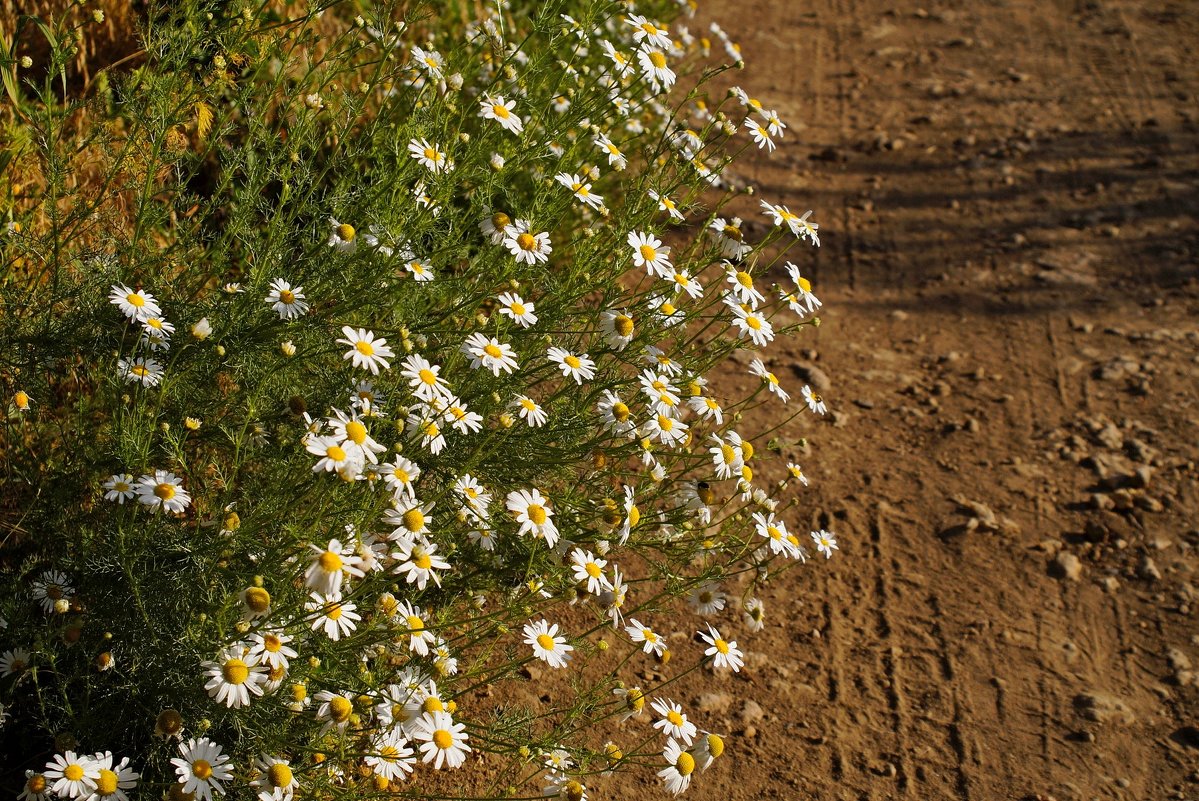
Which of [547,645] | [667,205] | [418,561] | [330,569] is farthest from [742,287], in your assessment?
[330,569]

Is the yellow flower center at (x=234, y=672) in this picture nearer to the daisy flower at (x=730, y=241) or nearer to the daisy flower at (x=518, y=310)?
the daisy flower at (x=518, y=310)

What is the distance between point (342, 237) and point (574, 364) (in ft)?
2.33

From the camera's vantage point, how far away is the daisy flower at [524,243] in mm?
Answer: 3131

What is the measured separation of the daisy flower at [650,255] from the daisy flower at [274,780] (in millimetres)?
1679

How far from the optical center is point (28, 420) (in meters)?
3.12

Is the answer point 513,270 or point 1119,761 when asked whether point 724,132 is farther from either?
point 1119,761

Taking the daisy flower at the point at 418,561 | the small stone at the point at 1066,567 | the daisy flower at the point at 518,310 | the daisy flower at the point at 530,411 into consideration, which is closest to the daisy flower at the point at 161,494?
the daisy flower at the point at 418,561

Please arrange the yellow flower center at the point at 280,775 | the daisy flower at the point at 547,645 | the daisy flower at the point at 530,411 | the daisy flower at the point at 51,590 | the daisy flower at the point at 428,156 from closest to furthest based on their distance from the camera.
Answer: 1. the yellow flower center at the point at 280,775
2. the daisy flower at the point at 51,590
3. the daisy flower at the point at 547,645
4. the daisy flower at the point at 530,411
5. the daisy flower at the point at 428,156

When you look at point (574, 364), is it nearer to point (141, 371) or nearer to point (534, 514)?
point (534, 514)

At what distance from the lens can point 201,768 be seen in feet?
7.41

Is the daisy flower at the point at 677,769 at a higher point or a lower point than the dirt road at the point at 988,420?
higher

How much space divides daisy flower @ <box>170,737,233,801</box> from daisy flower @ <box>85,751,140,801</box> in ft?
0.31

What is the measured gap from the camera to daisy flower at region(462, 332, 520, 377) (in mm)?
2791

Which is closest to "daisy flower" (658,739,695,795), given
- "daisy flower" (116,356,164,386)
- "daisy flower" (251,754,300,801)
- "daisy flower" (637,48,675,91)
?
"daisy flower" (251,754,300,801)
